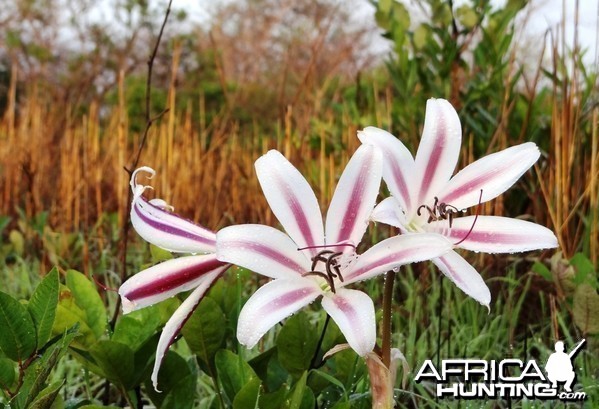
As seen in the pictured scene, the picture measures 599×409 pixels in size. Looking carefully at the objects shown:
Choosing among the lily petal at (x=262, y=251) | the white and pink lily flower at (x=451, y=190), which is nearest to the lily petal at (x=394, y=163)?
the white and pink lily flower at (x=451, y=190)

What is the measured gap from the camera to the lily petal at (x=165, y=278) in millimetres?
807

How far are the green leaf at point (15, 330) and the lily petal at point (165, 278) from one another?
10.6 inches

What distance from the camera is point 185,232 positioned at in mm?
818

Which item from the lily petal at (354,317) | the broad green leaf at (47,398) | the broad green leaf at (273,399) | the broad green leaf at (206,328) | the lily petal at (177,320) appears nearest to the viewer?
the lily petal at (354,317)

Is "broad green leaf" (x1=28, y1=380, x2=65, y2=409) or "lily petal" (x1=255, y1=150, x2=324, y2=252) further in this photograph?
"broad green leaf" (x1=28, y1=380, x2=65, y2=409)

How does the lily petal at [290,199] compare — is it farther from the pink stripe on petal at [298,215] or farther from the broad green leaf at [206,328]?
the broad green leaf at [206,328]

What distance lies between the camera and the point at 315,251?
768 millimetres

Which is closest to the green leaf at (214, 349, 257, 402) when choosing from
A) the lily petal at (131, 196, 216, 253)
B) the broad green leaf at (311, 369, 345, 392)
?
the broad green leaf at (311, 369, 345, 392)

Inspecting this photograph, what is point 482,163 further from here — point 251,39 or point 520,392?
point 251,39

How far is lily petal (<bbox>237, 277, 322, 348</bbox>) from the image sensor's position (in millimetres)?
703

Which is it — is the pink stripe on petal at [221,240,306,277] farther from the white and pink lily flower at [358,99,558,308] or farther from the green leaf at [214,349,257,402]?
the green leaf at [214,349,257,402]

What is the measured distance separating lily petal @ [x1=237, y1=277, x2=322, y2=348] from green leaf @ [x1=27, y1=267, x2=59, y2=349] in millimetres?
394

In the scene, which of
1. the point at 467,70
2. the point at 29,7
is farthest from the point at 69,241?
the point at 29,7

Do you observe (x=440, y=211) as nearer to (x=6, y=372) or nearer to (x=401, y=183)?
(x=401, y=183)
